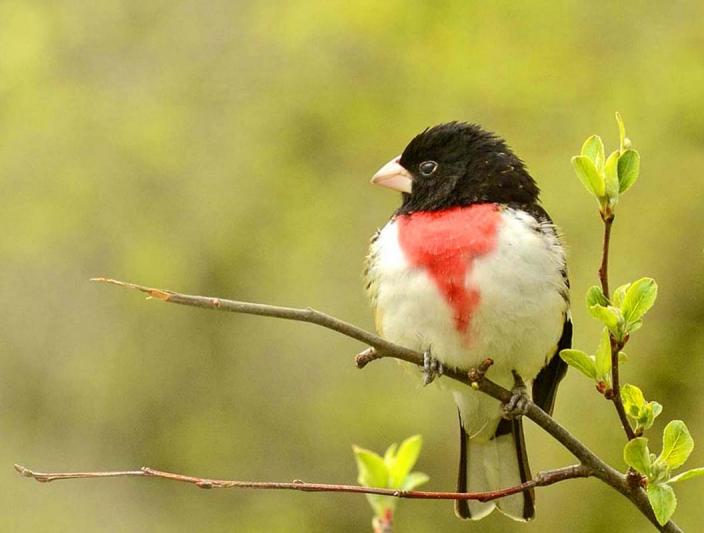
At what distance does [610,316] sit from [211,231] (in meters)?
5.42

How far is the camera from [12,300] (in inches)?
300

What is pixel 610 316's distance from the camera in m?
2.11

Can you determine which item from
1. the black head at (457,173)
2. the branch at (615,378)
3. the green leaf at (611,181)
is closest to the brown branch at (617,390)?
the branch at (615,378)

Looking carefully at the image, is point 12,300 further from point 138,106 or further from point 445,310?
point 445,310

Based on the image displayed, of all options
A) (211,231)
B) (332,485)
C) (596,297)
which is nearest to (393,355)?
(332,485)

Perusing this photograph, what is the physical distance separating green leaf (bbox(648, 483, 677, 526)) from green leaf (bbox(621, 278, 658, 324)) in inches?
11.4

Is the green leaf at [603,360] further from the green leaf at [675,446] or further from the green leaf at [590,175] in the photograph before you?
the green leaf at [590,175]

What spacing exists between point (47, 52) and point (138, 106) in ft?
1.98

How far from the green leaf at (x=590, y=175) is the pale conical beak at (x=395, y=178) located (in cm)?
128

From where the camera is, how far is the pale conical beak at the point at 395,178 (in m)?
3.46

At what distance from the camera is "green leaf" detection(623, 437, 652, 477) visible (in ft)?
6.86

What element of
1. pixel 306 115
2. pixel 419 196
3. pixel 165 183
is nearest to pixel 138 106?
pixel 165 183

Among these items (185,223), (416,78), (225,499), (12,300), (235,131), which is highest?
(416,78)

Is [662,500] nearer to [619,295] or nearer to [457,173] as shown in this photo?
[619,295]
